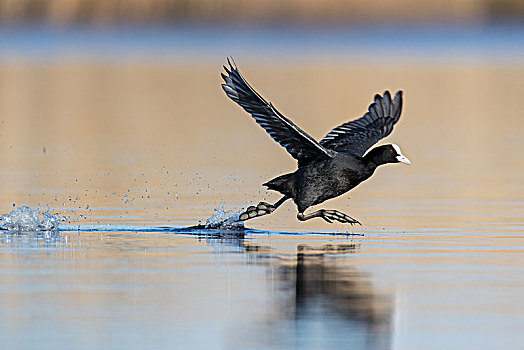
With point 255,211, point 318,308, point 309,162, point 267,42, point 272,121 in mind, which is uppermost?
point 267,42

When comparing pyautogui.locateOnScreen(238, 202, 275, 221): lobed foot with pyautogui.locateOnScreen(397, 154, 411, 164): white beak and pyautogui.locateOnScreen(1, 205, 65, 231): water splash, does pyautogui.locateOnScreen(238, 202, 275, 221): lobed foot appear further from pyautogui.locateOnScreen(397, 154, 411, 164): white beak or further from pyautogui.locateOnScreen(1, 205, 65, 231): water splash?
pyautogui.locateOnScreen(1, 205, 65, 231): water splash

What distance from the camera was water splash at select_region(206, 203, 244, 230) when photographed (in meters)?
14.1

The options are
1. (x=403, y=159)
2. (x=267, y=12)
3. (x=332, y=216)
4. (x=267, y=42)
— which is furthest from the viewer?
(x=267, y=12)

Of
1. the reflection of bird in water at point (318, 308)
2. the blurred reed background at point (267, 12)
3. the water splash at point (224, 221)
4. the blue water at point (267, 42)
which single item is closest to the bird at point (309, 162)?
the water splash at point (224, 221)

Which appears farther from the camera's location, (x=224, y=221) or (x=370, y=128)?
(x=370, y=128)

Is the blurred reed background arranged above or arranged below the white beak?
above

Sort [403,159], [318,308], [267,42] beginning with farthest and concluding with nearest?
[267,42] < [403,159] < [318,308]

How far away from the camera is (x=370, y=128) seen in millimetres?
15453

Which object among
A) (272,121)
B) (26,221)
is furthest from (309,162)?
(26,221)

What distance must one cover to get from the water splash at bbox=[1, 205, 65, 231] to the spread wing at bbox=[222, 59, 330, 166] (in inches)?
84.8

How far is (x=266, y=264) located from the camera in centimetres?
1170

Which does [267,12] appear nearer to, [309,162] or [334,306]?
[309,162]

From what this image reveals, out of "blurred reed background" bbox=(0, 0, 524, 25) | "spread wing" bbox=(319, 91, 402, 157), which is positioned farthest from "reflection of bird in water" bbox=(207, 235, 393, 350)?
"blurred reed background" bbox=(0, 0, 524, 25)

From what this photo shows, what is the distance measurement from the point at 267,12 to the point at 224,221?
2553 inches
